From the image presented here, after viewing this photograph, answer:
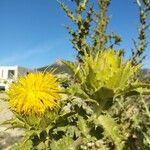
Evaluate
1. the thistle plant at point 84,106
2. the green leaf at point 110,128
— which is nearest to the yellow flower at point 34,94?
the thistle plant at point 84,106

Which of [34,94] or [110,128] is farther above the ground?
[34,94]

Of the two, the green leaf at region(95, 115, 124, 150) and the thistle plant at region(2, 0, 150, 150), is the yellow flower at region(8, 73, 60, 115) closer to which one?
the thistle plant at region(2, 0, 150, 150)

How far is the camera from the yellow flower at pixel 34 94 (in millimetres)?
3818

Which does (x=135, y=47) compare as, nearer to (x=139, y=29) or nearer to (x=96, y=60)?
(x=139, y=29)

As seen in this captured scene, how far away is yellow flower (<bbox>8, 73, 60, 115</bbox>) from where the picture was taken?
3.82 metres

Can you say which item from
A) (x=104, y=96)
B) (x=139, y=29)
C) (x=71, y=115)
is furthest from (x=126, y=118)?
(x=139, y=29)

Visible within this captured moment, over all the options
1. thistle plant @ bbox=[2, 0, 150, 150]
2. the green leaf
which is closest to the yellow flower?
thistle plant @ bbox=[2, 0, 150, 150]

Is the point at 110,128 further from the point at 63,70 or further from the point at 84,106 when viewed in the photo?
the point at 63,70

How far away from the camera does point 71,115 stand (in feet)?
13.4

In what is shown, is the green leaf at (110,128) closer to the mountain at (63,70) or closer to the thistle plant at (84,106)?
the thistle plant at (84,106)

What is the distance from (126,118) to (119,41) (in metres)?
4.23

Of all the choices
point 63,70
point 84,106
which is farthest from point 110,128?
point 63,70

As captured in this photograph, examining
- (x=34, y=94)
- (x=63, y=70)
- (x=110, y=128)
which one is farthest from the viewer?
(x=63, y=70)

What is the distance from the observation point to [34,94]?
151 inches
